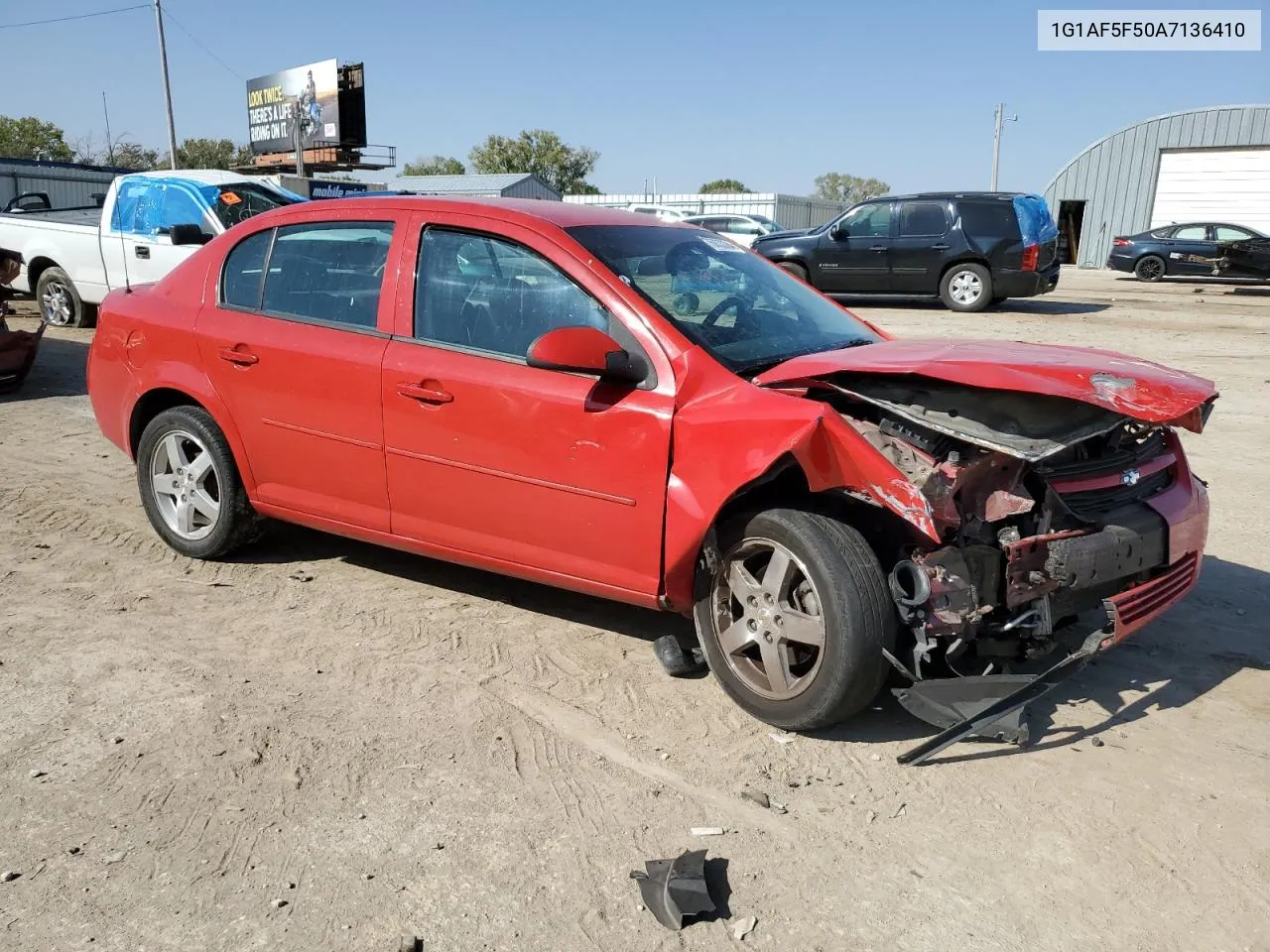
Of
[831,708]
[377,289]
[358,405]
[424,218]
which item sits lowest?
[831,708]

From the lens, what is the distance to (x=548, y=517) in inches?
150

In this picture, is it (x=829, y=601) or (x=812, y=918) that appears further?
(x=829, y=601)

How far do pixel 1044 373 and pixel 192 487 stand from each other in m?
3.80

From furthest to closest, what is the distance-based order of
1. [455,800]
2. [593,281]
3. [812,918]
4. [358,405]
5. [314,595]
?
[314,595], [358,405], [593,281], [455,800], [812,918]

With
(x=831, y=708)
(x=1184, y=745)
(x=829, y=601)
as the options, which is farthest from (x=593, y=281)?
(x=1184, y=745)

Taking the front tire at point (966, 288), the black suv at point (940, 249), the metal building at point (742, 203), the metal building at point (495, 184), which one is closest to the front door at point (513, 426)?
the black suv at point (940, 249)

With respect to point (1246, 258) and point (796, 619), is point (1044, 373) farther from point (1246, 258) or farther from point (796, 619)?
point (1246, 258)

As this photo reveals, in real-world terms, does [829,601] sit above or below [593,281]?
below

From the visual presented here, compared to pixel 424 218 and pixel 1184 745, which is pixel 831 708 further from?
pixel 424 218

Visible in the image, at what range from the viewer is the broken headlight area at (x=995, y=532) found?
10.5 feet

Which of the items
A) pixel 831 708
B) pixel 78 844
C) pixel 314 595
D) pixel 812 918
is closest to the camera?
pixel 812 918

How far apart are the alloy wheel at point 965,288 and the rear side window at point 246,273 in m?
13.7

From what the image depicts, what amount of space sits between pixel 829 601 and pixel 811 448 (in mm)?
482

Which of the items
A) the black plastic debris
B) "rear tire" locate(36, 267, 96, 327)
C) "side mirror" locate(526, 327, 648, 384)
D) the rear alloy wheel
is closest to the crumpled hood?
"side mirror" locate(526, 327, 648, 384)
